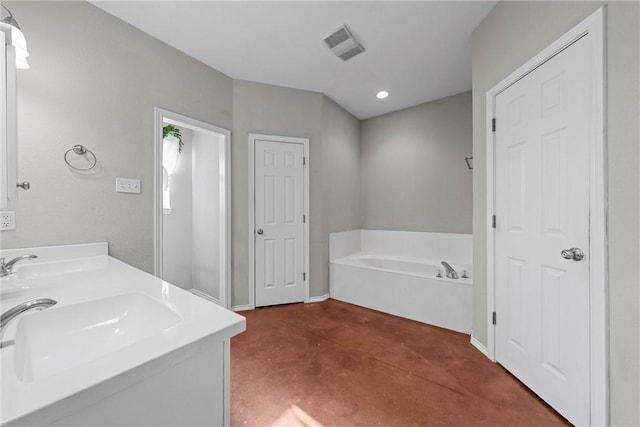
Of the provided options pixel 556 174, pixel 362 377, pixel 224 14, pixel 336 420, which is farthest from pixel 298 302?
pixel 224 14

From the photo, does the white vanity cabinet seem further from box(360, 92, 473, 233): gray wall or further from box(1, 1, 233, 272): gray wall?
box(360, 92, 473, 233): gray wall

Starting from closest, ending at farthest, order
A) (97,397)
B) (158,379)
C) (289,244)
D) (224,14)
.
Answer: (97,397) < (158,379) < (224,14) < (289,244)

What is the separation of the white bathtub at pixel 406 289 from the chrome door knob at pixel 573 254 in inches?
47.5

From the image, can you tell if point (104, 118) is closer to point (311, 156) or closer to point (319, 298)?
point (311, 156)

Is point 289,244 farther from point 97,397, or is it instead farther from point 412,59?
point 97,397

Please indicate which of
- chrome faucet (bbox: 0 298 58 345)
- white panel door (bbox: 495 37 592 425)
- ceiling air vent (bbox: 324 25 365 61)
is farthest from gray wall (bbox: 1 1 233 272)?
white panel door (bbox: 495 37 592 425)

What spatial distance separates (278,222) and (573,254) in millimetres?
2569

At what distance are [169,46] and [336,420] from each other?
3.10 meters

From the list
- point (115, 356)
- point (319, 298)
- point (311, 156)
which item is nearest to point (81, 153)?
point (115, 356)

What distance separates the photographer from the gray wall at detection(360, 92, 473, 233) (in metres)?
3.37

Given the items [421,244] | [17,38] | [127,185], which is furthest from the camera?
[421,244]

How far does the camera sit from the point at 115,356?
556mm

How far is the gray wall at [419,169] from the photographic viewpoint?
11.1 ft

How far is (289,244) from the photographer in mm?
3246
